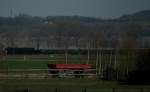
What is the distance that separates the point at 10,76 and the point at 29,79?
1.72 m

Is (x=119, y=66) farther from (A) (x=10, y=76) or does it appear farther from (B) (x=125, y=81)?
(A) (x=10, y=76)

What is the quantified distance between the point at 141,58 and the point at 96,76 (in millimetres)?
4224

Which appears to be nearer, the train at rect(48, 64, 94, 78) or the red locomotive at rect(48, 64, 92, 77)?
the train at rect(48, 64, 94, 78)

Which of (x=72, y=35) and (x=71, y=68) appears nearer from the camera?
(x=71, y=68)

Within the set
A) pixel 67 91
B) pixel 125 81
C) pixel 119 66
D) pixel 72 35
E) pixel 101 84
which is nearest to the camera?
pixel 67 91

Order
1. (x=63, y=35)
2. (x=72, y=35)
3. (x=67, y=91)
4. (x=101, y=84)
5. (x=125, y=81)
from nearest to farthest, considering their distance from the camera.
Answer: (x=67, y=91), (x=101, y=84), (x=125, y=81), (x=72, y=35), (x=63, y=35)

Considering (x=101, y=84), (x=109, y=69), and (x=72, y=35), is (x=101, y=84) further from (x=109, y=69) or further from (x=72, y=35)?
(x=72, y=35)

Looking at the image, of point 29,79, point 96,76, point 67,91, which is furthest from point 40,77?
point 67,91

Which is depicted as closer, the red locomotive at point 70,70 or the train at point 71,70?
the train at point 71,70

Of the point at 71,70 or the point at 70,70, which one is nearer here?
the point at 71,70

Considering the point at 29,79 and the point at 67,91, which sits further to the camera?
the point at 29,79

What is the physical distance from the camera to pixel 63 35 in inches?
7712

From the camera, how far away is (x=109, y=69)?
4538 cm

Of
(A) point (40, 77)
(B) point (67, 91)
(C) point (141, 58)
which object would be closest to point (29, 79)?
(A) point (40, 77)
